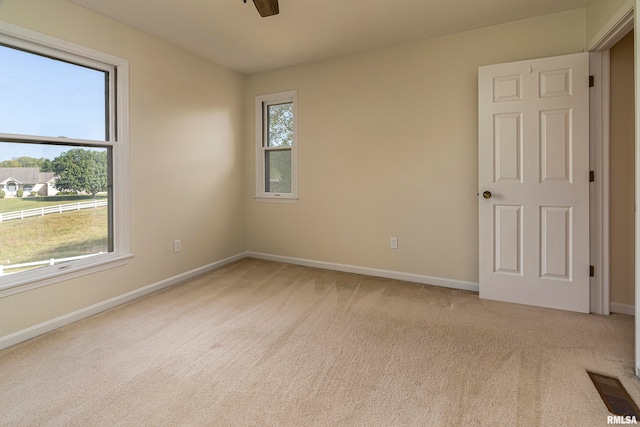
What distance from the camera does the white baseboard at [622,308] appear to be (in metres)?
2.64

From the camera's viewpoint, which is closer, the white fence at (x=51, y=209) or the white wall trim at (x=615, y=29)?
the white wall trim at (x=615, y=29)

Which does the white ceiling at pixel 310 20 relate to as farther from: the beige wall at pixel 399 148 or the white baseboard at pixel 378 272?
the white baseboard at pixel 378 272

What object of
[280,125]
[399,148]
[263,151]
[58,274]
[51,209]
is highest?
[280,125]

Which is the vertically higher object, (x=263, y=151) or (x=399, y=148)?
(x=263, y=151)

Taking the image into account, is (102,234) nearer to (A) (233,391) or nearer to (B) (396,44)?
(A) (233,391)

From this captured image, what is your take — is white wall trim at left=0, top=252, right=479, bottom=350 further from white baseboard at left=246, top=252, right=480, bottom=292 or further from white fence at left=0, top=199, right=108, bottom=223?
white fence at left=0, top=199, right=108, bottom=223

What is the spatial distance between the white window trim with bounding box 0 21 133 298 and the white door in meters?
3.27

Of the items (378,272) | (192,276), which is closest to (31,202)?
(192,276)

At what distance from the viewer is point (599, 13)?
2.48 m

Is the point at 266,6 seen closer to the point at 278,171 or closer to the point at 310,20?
the point at 310,20

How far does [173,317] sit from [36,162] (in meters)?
1.57

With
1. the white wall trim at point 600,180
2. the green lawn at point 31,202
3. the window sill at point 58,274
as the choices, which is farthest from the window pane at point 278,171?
the white wall trim at point 600,180

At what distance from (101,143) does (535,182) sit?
3797mm

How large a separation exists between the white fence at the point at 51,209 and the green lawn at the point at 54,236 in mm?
29
